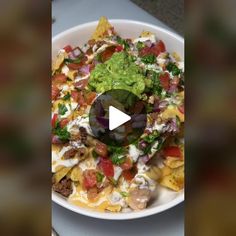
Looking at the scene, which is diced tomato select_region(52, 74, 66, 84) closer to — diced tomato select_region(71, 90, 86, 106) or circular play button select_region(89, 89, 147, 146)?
diced tomato select_region(71, 90, 86, 106)

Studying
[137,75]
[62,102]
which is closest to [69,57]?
[62,102]

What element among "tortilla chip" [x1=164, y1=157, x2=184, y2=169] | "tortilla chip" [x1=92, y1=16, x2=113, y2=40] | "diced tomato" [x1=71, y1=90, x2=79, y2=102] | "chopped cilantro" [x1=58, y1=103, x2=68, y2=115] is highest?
"tortilla chip" [x1=92, y1=16, x2=113, y2=40]

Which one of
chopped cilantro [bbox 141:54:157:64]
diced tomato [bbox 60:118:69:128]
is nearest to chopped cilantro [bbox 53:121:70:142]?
diced tomato [bbox 60:118:69:128]

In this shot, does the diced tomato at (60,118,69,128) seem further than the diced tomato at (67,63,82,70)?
No

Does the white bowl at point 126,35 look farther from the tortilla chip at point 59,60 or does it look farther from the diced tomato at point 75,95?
the diced tomato at point 75,95

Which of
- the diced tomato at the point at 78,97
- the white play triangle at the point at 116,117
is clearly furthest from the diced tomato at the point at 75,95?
the white play triangle at the point at 116,117
